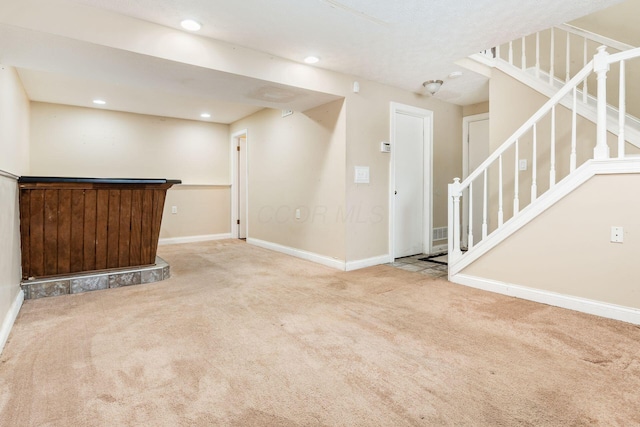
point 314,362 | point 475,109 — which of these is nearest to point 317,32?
point 314,362

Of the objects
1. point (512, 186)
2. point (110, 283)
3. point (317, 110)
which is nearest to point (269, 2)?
point (317, 110)

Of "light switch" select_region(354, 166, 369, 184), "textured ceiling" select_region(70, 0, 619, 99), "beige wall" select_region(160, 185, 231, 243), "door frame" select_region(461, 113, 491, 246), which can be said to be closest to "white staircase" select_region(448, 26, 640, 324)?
"textured ceiling" select_region(70, 0, 619, 99)

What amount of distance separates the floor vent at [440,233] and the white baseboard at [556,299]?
173cm

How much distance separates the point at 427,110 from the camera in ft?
15.4

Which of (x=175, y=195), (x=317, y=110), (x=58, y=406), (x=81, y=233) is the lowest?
(x=58, y=406)

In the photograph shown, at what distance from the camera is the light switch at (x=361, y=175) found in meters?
3.94

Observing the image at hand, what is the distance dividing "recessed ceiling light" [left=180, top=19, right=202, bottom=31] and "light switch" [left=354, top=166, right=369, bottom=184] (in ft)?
7.09

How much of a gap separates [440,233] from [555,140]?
2.07 metres

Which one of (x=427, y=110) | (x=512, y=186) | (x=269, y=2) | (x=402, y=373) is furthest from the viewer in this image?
(x=427, y=110)

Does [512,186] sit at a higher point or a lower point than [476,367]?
higher

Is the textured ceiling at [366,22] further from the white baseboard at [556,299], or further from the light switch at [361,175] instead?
the white baseboard at [556,299]

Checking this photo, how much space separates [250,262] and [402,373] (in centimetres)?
300

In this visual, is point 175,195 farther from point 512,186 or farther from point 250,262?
point 512,186

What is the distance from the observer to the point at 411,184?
184 inches
